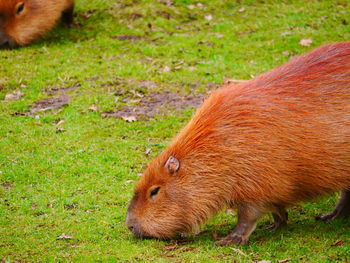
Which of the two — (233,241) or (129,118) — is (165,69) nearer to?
(129,118)

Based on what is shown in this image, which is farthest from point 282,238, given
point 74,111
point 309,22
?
point 309,22

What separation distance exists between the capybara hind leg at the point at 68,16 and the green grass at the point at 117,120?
6.9 inches

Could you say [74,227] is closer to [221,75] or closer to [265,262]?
[265,262]

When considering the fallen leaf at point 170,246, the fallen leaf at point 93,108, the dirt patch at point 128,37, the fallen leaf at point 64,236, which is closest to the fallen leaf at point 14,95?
the fallen leaf at point 93,108

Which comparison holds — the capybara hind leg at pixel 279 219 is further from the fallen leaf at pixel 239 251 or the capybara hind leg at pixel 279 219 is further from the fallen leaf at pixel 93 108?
the fallen leaf at pixel 93 108

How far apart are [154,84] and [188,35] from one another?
6.94 feet

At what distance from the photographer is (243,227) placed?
5578 millimetres

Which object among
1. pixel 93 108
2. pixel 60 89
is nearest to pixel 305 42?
pixel 93 108

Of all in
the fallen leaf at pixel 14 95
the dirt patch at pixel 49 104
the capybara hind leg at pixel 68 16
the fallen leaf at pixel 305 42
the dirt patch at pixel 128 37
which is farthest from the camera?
the capybara hind leg at pixel 68 16

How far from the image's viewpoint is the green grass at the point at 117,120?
557 centimetres

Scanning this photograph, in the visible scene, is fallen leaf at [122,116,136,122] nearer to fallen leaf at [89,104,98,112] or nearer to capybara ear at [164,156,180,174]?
fallen leaf at [89,104,98,112]

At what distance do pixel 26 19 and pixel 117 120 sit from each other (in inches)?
145

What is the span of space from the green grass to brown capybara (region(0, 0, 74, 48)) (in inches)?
8.8

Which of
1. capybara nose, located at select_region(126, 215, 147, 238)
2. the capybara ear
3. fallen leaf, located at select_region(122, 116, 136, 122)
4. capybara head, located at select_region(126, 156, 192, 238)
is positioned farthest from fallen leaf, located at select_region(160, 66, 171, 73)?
capybara nose, located at select_region(126, 215, 147, 238)
